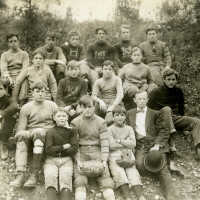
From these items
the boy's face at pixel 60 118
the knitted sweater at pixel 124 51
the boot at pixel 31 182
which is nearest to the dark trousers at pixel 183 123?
the boy's face at pixel 60 118

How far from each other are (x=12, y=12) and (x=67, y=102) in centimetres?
635

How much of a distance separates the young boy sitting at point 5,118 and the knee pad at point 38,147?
1.08 metres

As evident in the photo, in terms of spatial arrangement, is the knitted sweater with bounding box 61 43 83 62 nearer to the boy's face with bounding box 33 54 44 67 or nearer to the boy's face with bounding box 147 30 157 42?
the boy's face with bounding box 33 54 44 67

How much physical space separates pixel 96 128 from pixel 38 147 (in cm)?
105

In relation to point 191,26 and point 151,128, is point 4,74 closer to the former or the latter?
point 151,128

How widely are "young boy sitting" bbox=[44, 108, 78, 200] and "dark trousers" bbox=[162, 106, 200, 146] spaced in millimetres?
1759

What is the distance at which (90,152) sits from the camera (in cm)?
630

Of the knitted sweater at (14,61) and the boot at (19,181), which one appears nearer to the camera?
the boot at (19,181)

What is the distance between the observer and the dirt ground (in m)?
5.85

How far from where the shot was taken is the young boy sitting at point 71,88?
23.8 feet

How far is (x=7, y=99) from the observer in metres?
7.10

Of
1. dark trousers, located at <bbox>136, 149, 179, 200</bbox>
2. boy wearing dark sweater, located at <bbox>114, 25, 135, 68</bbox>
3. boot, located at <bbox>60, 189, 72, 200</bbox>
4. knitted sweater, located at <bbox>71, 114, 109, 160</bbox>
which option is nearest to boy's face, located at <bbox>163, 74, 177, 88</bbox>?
dark trousers, located at <bbox>136, 149, 179, 200</bbox>

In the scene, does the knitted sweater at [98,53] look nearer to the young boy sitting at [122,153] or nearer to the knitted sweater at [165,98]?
the knitted sweater at [165,98]

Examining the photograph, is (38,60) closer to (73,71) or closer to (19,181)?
(73,71)
